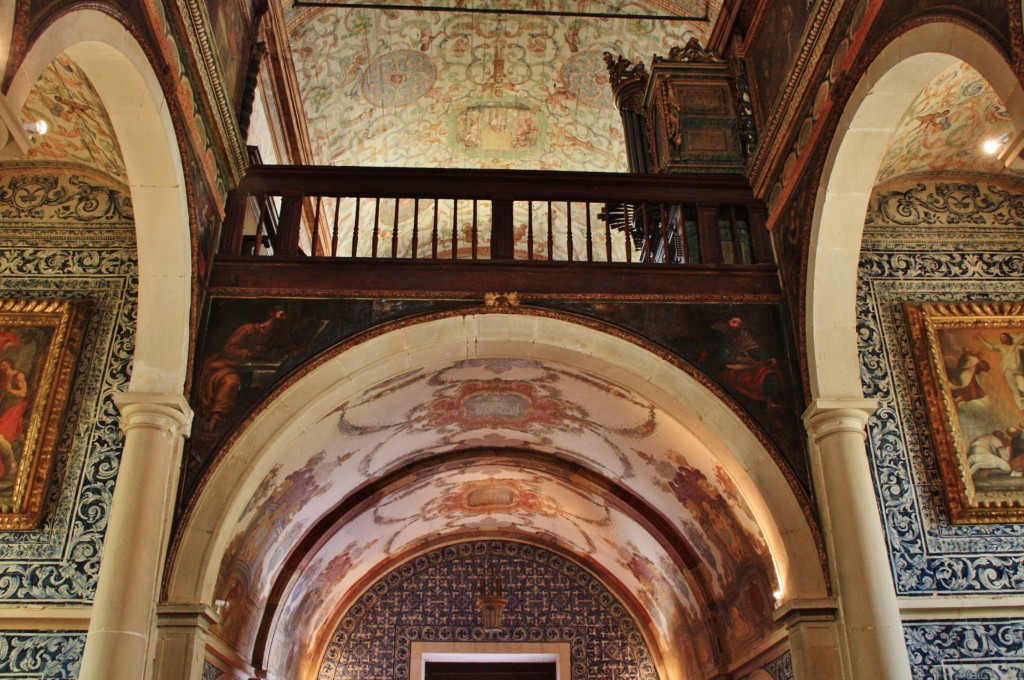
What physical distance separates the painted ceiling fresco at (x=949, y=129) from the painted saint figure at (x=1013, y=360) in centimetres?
141

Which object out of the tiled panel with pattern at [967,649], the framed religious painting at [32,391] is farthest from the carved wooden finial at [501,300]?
the tiled panel with pattern at [967,649]

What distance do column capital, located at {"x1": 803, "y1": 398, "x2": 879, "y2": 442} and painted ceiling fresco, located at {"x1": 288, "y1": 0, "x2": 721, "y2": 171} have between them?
5364 millimetres

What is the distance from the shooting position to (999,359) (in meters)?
7.33

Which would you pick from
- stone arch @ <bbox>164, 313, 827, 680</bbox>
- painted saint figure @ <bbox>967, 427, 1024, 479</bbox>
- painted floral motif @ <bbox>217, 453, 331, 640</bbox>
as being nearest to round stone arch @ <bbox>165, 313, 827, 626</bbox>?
stone arch @ <bbox>164, 313, 827, 680</bbox>

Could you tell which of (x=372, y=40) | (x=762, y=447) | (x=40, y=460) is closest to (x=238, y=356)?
(x=40, y=460)

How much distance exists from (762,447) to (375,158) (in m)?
7.27

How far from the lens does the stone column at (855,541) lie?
240 inches

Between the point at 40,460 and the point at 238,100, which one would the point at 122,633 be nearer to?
the point at 40,460

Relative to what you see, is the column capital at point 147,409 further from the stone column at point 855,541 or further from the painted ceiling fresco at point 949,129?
the painted ceiling fresco at point 949,129

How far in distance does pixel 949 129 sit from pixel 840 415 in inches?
93.7

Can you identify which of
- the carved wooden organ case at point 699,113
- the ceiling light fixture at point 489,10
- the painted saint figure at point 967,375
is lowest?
the painted saint figure at point 967,375

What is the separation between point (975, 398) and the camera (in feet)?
23.6

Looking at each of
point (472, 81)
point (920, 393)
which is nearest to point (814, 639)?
point (920, 393)

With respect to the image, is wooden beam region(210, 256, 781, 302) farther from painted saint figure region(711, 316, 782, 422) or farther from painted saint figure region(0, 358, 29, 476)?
painted saint figure region(0, 358, 29, 476)
